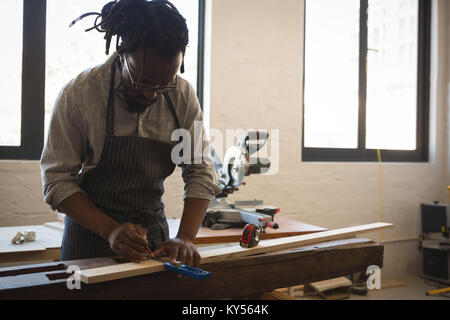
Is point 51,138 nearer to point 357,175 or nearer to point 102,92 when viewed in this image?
point 102,92

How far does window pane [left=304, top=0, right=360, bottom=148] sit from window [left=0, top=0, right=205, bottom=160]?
6.55 ft

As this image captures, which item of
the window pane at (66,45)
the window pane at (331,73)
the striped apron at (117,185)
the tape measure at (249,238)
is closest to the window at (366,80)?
the window pane at (331,73)

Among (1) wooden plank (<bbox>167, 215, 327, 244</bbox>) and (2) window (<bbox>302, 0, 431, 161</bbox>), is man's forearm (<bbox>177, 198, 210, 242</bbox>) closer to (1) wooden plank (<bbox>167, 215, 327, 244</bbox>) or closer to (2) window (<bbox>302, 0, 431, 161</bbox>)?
(1) wooden plank (<bbox>167, 215, 327, 244</bbox>)

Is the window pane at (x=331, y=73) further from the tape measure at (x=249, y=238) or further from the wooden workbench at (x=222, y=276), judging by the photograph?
the tape measure at (x=249, y=238)

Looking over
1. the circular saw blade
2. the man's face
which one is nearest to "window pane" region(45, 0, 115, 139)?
the circular saw blade

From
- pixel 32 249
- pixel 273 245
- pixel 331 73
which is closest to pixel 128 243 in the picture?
pixel 273 245

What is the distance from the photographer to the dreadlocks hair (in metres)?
1.07

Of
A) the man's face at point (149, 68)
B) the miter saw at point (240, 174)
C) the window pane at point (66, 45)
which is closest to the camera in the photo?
the man's face at point (149, 68)

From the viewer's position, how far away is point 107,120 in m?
1.23

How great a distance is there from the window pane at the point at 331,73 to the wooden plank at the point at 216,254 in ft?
6.66

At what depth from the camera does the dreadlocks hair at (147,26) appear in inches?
42.3

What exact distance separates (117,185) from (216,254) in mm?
380

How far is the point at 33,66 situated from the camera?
2.66 m
